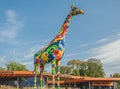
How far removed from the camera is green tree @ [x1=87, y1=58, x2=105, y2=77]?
79419 mm

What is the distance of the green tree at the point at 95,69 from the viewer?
79419mm

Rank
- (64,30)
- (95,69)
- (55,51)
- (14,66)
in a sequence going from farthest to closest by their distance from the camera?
1. (14,66)
2. (95,69)
3. (64,30)
4. (55,51)

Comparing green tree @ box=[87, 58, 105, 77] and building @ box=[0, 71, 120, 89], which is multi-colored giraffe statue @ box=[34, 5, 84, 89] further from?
green tree @ box=[87, 58, 105, 77]

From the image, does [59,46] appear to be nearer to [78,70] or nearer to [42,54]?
[42,54]

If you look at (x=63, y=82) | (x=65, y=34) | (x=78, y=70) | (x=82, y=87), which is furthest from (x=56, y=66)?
(x=78, y=70)

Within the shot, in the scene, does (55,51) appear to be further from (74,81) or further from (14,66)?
(14,66)

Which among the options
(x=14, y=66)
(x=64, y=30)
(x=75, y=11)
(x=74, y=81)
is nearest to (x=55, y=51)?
(x=64, y=30)

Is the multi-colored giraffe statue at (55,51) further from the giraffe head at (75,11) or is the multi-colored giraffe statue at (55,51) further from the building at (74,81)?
the building at (74,81)

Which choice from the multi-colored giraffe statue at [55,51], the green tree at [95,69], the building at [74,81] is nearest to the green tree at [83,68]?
the green tree at [95,69]

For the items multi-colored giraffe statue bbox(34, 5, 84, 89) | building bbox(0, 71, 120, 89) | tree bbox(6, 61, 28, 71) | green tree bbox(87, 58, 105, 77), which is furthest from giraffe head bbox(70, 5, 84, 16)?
tree bbox(6, 61, 28, 71)

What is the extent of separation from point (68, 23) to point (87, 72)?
175 feet

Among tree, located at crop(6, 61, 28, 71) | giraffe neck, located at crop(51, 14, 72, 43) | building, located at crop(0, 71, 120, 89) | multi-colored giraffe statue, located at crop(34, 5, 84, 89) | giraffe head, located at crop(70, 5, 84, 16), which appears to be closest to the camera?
multi-colored giraffe statue, located at crop(34, 5, 84, 89)

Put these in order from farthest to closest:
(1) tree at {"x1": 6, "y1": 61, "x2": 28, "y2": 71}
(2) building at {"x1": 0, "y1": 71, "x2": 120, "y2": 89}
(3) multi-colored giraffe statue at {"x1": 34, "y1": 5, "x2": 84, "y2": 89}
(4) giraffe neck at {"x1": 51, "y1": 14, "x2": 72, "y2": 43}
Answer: (1) tree at {"x1": 6, "y1": 61, "x2": 28, "y2": 71} < (2) building at {"x1": 0, "y1": 71, "x2": 120, "y2": 89} < (4) giraffe neck at {"x1": 51, "y1": 14, "x2": 72, "y2": 43} < (3) multi-colored giraffe statue at {"x1": 34, "y1": 5, "x2": 84, "y2": 89}

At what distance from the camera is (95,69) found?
261ft
